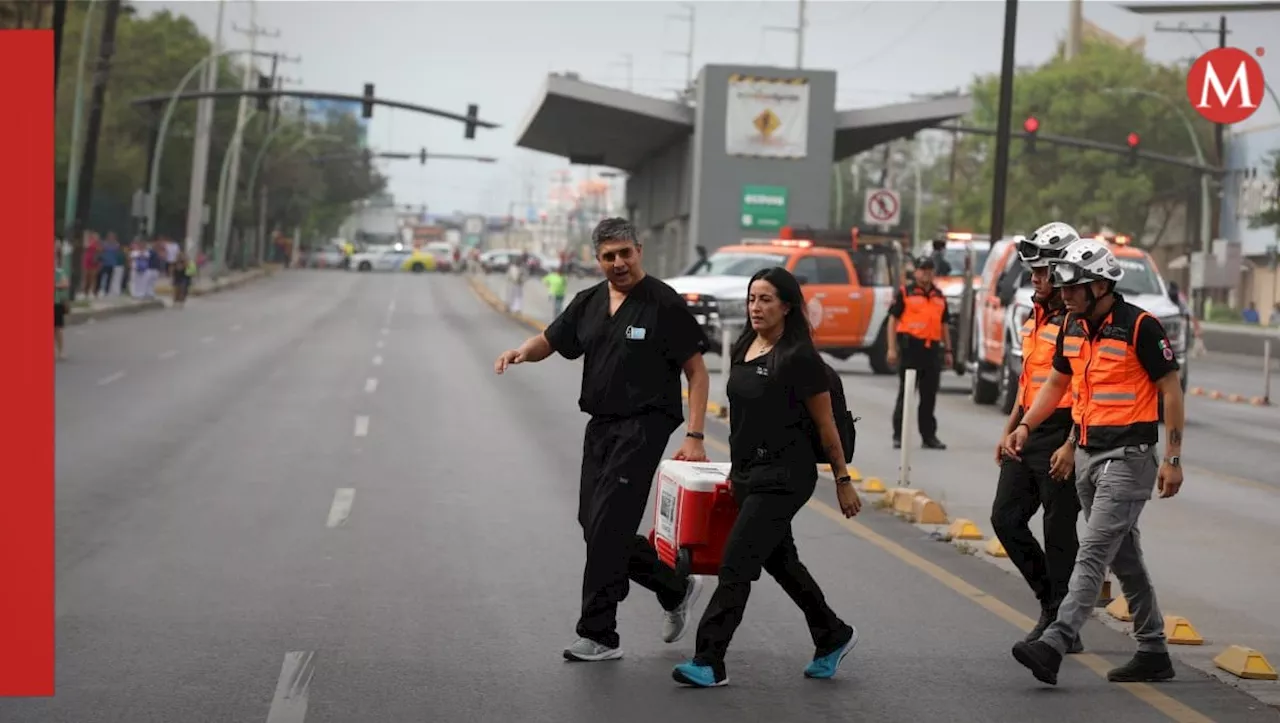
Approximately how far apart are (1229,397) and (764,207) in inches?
1025

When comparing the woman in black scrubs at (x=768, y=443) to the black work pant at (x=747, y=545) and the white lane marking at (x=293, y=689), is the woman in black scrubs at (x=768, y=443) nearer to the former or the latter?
the black work pant at (x=747, y=545)

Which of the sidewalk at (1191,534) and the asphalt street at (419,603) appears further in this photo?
the sidewalk at (1191,534)

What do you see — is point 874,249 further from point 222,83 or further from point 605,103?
point 222,83

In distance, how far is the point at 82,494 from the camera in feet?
50.7

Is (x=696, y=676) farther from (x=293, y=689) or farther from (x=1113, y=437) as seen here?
(x=1113, y=437)

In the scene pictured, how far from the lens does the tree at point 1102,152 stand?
284 feet

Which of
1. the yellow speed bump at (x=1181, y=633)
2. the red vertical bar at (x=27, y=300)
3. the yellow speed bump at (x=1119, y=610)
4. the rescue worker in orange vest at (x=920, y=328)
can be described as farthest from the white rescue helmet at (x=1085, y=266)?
the rescue worker in orange vest at (x=920, y=328)

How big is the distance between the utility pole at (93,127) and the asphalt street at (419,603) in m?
28.3

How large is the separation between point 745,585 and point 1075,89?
8486 centimetres

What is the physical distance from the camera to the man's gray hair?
904 centimetres

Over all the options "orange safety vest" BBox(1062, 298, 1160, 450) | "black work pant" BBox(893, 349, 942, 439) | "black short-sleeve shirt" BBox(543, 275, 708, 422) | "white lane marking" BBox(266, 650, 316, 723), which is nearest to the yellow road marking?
"orange safety vest" BBox(1062, 298, 1160, 450)

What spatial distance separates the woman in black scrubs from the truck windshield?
26192mm

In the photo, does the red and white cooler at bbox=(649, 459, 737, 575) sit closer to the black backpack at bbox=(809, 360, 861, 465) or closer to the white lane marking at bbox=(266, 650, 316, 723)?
the black backpack at bbox=(809, 360, 861, 465)

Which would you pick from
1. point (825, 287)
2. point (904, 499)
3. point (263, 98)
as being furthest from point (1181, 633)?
point (263, 98)
